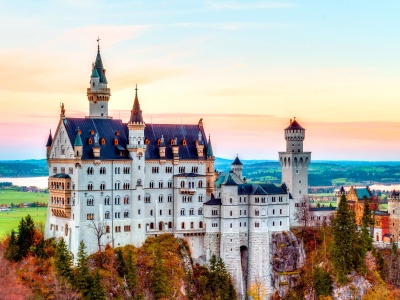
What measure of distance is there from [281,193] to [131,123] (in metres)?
29.2

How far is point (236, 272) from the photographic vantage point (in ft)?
415

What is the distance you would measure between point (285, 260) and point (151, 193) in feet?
87.7

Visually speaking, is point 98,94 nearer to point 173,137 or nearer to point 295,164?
point 173,137

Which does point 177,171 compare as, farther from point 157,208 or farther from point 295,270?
point 295,270

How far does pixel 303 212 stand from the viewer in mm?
138250

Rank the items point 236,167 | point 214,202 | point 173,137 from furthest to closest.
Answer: point 236,167 → point 173,137 → point 214,202

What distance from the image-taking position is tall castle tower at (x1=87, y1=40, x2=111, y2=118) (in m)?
127

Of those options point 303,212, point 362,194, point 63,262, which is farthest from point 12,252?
point 362,194

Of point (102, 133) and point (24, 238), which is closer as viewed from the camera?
point (24, 238)

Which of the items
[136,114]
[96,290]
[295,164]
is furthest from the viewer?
[295,164]

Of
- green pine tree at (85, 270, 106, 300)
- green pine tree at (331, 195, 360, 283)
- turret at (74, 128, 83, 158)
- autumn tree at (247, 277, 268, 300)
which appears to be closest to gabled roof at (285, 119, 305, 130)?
green pine tree at (331, 195, 360, 283)

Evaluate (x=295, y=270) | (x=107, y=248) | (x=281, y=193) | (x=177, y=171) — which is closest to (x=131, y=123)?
(x=177, y=171)

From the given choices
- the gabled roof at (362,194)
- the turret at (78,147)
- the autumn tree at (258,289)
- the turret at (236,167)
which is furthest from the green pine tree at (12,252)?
the gabled roof at (362,194)

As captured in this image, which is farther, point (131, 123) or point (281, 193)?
point (281, 193)
